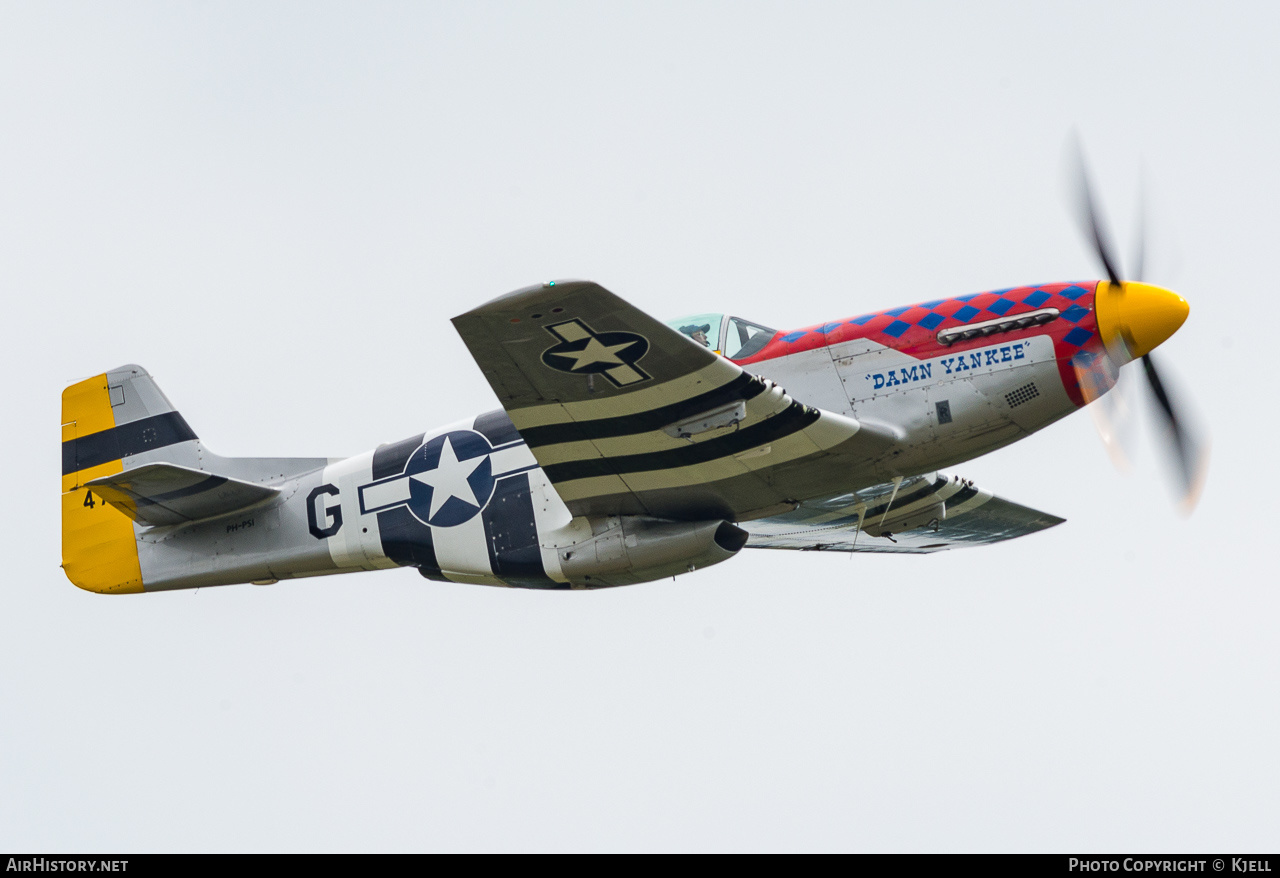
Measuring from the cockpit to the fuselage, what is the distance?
91mm

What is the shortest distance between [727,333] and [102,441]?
8.59 metres

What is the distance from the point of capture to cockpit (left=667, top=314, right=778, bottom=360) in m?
13.8

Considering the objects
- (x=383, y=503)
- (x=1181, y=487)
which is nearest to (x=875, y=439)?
(x=1181, y=487)

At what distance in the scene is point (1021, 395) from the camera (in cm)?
1285

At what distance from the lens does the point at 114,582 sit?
54.1 feet

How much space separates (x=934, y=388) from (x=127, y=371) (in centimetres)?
1051

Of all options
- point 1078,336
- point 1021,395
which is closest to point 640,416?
point 1021,395

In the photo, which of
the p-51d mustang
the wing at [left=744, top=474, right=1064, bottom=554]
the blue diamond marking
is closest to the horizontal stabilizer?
the p-51d mustang

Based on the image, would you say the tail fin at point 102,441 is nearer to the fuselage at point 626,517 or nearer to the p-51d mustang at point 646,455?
the p-51d mustang at point 646,455

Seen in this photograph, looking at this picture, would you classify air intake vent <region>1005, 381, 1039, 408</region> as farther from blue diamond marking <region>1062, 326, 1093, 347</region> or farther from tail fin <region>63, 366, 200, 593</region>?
tail fin <region>63, 366, 200, 593</region>

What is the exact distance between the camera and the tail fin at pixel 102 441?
16812mm

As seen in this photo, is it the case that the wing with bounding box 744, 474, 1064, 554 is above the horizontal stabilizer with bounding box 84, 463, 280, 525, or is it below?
below
